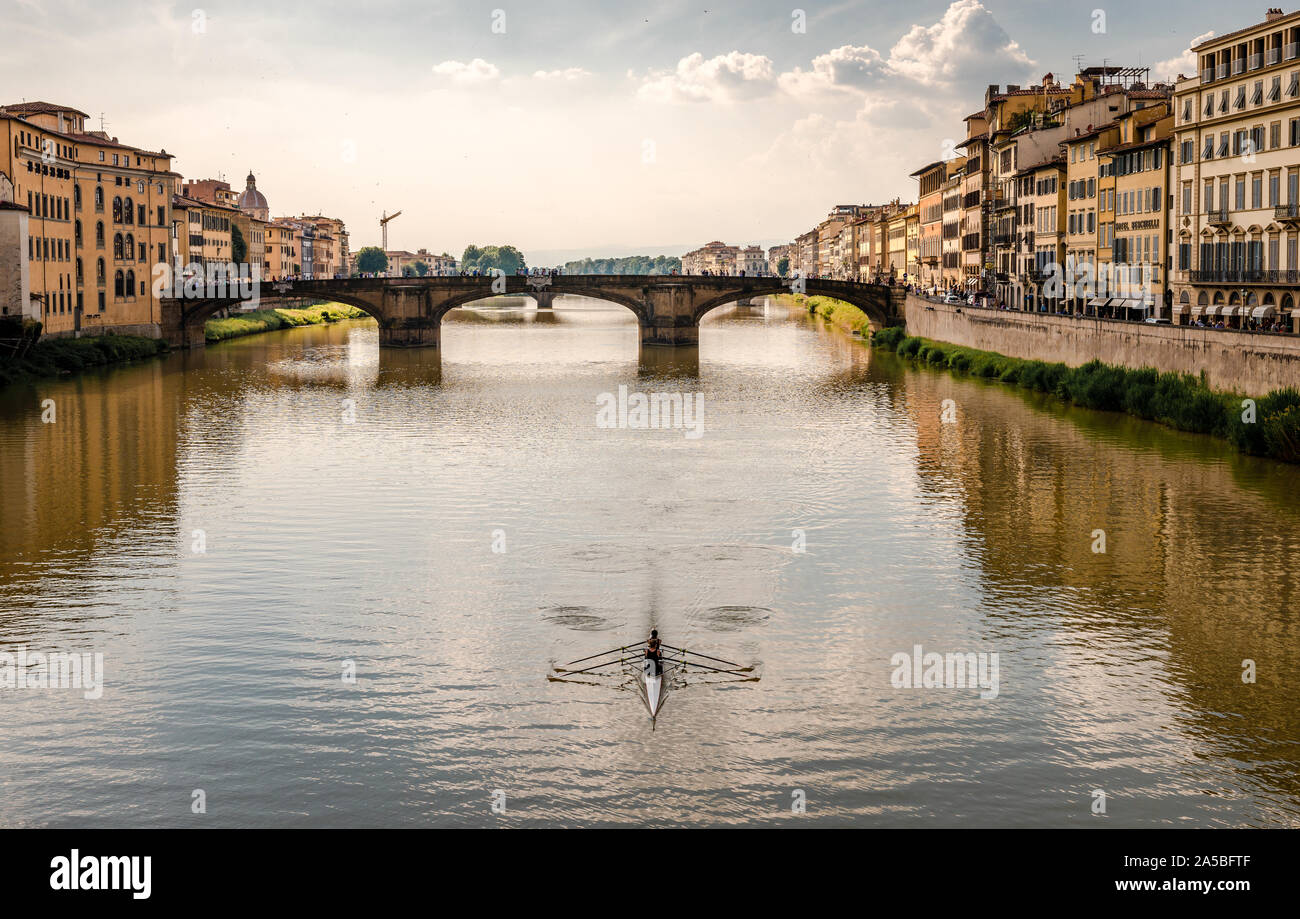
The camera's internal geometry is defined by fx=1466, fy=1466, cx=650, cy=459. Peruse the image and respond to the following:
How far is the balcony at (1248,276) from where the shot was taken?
51316 mm

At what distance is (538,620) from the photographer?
24094 millimetres

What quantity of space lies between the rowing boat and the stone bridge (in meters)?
71.4

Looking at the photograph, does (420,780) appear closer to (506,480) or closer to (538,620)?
(538,620)

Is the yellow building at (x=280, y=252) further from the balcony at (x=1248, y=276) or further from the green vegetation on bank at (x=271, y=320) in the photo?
the balcony at (x=1248, y=276)

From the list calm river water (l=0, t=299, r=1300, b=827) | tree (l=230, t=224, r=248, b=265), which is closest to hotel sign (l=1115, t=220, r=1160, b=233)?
calm river water (l=0, t=299, r=1300, b=827)

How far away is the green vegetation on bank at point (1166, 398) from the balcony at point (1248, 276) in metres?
6.52

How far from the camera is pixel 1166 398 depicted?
4603cm

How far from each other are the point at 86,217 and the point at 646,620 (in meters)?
68.2

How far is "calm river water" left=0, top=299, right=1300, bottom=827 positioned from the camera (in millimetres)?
17172

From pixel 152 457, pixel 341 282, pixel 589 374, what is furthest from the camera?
pixel 341 282

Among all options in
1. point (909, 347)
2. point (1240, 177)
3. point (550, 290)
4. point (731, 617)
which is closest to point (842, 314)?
point (550, 290)

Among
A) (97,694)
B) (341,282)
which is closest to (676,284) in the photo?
(341,282)

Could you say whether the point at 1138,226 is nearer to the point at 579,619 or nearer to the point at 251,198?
the point at 579,619
